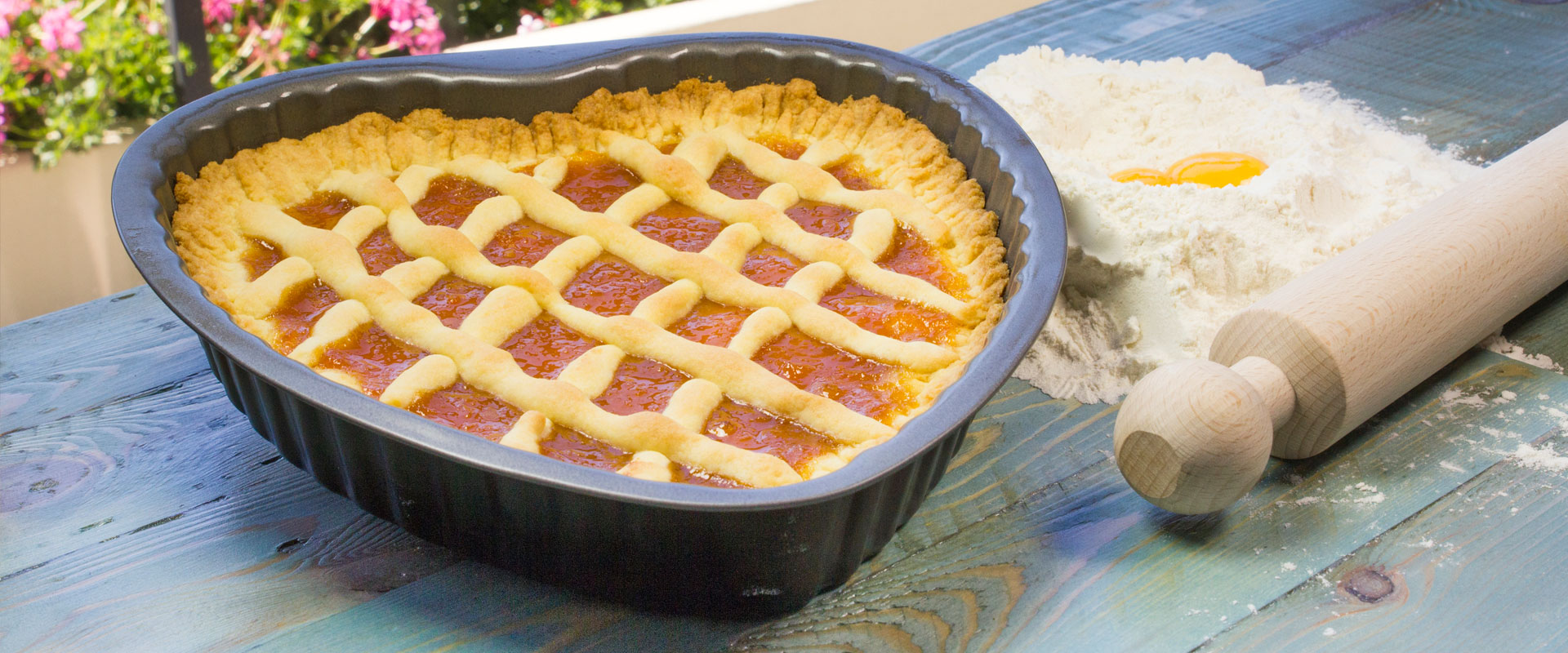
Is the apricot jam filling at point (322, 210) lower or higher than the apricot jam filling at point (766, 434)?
higher

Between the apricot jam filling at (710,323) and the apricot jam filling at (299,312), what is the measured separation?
0.35 m

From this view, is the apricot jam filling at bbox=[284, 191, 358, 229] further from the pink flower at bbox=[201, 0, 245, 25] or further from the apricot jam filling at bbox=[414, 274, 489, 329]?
the pink flower at bbox=[201, 0, 245, 25]

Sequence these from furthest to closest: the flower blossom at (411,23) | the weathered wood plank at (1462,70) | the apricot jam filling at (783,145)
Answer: the flower blossom at (411,23), the weathered wood plank at (1462,70), the apricot jam filling at (783,145)

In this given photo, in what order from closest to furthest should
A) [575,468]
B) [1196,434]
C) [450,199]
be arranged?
1. [575,468]
2. [1196,434]
3. [450,199]

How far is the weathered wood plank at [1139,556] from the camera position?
93 cm

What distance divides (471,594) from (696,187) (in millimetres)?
590

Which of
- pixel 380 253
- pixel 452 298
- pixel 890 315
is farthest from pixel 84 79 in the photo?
pixel 890 315

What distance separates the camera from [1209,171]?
1430 mm

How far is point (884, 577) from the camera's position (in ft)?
3.21

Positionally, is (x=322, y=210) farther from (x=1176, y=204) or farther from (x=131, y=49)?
(x=131, y=49)

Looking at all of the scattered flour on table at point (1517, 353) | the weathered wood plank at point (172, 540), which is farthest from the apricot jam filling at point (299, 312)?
the scattered flour on table at point (1517, 353)

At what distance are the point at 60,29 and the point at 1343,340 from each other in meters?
2.35

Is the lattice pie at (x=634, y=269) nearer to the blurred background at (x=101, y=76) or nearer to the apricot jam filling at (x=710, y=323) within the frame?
the apricot jam filling at (x=710, y=323)

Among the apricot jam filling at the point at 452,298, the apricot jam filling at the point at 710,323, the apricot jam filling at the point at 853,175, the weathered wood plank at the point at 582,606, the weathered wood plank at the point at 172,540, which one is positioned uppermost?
the apricot jam filling at the point at 853,175
